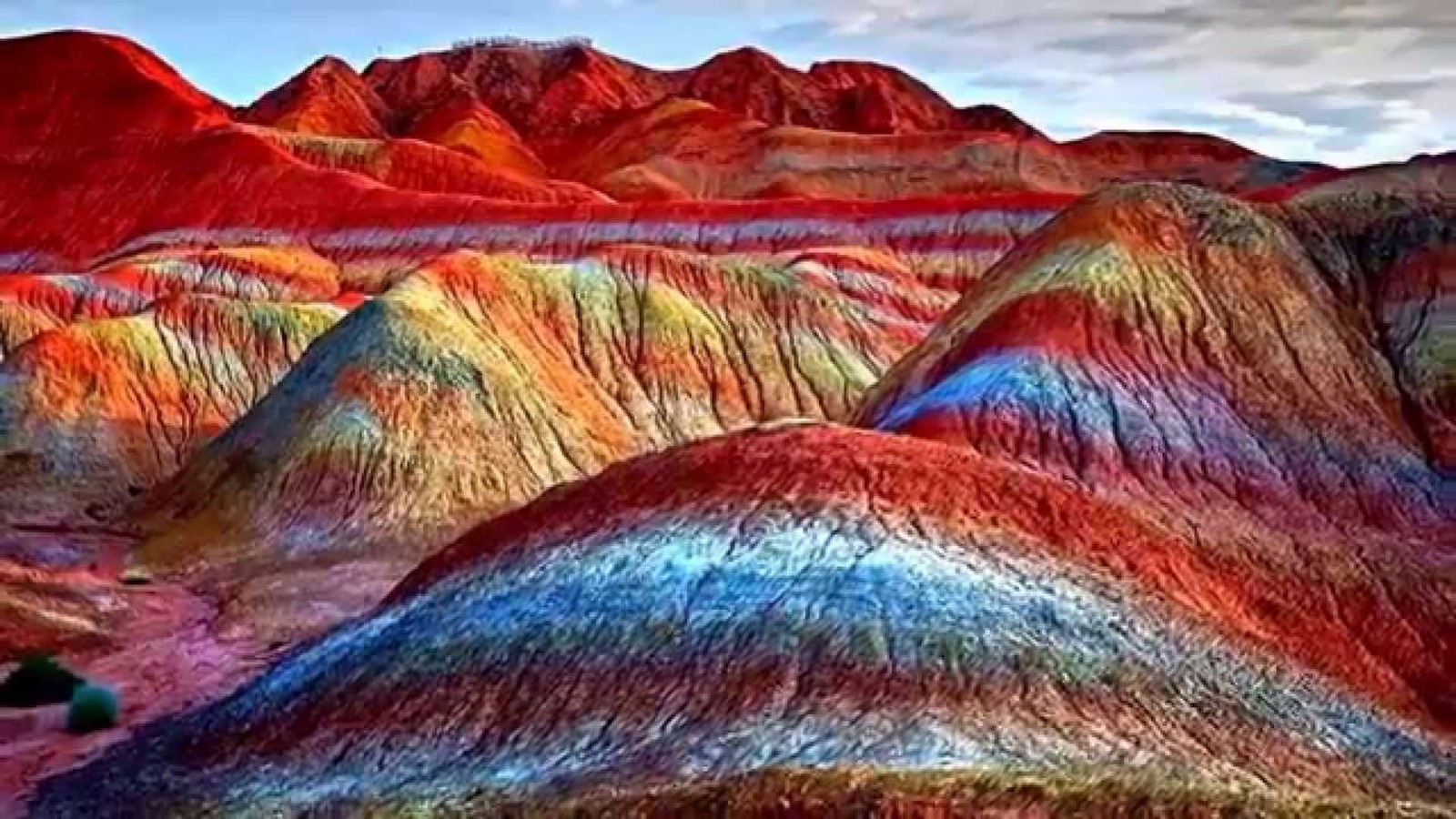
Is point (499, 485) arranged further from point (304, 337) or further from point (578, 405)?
point (304, 337)

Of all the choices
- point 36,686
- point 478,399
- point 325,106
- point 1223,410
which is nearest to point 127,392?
point 478,399

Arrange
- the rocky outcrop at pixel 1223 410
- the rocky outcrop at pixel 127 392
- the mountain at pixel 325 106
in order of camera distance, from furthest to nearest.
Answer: the mountain at pixel 325 106 → the rocky outcrop at pixel 127 392 → the rocky outcrop at pixel 1223 410

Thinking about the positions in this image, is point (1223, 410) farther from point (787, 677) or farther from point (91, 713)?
point (91, 713)

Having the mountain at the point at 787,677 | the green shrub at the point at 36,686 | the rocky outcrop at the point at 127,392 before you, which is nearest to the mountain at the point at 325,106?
the rocky outcrop at the point at 127,392

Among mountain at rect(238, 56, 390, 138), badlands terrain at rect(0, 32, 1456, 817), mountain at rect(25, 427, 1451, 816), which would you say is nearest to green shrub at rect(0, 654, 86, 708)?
badlands terrain at rect(0, 32, 1456, 817)

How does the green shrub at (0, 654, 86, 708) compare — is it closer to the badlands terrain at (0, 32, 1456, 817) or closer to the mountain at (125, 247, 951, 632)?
the badlands terrain at (0, 32, 1456, 817)

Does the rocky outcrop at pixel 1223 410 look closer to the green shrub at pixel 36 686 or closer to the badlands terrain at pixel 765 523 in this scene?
the badlands terrain at pixel 765 523
